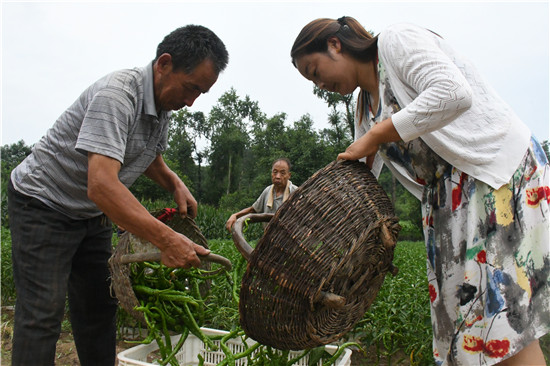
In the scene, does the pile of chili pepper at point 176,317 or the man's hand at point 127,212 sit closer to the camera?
the man's hand at point 127,212

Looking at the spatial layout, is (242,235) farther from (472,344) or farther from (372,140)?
(472,344)

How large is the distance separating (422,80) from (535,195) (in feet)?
1.71

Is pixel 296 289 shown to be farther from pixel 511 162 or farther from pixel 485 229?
pixel 511 162

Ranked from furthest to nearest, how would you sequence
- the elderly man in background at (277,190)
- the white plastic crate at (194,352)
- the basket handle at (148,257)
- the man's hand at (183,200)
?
1. the elderly man in background at (277,190)
2. the man's hand at (183,200)
3. the white plastic crate at (194,352)
4. the basket handle at (148,257)

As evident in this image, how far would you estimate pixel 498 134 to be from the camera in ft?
4.80

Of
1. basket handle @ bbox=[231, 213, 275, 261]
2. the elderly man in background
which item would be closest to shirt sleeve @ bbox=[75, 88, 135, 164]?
basket handle @ bbox=[231, 213, 275, 261]

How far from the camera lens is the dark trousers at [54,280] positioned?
5.63 ft

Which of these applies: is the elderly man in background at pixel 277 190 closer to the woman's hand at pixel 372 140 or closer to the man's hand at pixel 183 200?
the man's hand at pixel 183 200

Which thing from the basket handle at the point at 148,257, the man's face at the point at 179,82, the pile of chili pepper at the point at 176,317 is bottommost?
the pile of chili pepper at the point at 176,317

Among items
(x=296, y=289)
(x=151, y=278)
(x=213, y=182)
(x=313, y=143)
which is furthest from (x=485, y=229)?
(x=213, y=182)

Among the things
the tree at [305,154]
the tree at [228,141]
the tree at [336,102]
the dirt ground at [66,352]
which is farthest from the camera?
the tree at [228,141]

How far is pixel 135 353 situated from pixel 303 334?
1.12 m

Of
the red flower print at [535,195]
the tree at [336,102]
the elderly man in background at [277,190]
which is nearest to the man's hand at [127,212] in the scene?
the red flower print at [535,195]

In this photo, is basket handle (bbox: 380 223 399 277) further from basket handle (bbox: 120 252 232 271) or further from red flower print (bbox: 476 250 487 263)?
basket handle (bbox: 120 252 232 271)
